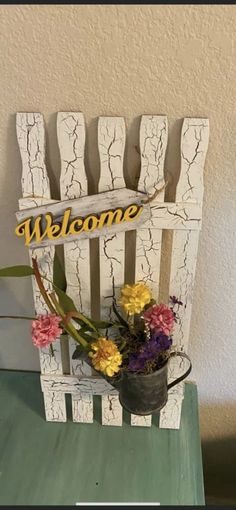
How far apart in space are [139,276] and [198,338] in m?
0.24

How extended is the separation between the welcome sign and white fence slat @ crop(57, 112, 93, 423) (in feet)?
0.07

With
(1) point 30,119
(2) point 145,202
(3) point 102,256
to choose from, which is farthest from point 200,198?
(1) point 30,119

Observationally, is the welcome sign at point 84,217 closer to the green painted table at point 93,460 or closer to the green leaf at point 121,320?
the green leaf at point 121,320

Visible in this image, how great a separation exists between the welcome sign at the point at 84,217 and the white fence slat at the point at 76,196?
21mm

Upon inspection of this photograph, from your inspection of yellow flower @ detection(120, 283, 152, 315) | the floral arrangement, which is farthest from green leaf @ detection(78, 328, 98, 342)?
yellow flower @ detection(120, 283, 152, 315)

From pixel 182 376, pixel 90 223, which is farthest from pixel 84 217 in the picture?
pixel 182 376

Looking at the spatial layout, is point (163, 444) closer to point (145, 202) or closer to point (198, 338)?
point (198, 338)

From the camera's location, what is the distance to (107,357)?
2.86ft

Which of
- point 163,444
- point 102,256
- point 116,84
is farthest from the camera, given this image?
point 163,444

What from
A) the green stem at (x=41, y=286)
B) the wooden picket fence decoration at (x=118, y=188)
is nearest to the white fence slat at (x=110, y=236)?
the wooden picket fence decoration at (x=118, y=188)

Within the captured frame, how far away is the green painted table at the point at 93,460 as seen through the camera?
97cm

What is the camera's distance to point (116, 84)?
2.69 ft

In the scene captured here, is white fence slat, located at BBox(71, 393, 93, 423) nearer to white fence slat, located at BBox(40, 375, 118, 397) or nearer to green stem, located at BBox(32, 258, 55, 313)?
white fence slat, located at BBox(40, 375, 118, 397)

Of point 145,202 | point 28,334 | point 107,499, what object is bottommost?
point 107,499
